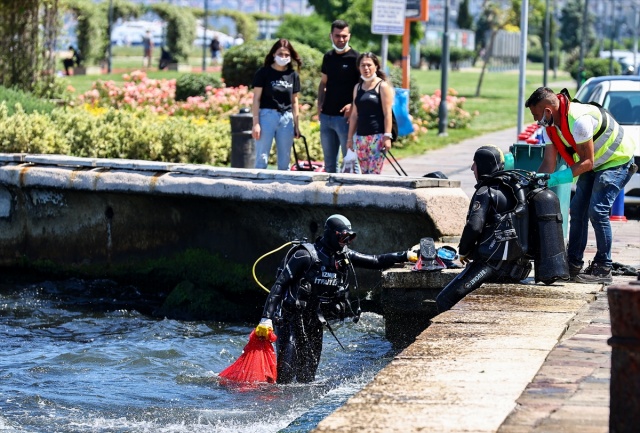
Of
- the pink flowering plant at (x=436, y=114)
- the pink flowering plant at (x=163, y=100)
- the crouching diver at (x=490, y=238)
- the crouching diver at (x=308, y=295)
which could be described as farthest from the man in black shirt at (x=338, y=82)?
the pink flowering plant at (x=436, y=114)

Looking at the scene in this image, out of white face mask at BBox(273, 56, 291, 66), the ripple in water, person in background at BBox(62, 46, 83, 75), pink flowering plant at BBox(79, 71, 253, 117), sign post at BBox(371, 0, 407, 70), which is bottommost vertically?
the ripple in water

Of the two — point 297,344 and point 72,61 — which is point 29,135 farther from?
point 72,61

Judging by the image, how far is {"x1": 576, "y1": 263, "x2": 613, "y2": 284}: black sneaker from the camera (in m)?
9.48

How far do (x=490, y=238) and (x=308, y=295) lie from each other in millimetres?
1364

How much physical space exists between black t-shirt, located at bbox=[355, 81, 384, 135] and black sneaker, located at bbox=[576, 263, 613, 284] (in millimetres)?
3542

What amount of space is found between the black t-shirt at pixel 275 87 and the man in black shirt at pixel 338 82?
0.34 metres

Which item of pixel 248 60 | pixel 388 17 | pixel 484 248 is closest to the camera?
pixel 484 248

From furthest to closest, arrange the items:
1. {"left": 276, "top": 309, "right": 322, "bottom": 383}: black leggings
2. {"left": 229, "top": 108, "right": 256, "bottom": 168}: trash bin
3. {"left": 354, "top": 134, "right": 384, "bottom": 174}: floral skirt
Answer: {"left": 229, "top": 108, "right": 256, "bottom": 168}: trash bin
{"left": 354, "top": 134, "right": 384, "bottom": 174}: floral skirt
{"left": 276, "top": 309, "right": 322, "bottom": 383}: black leggings

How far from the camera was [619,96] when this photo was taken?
53.0 ft

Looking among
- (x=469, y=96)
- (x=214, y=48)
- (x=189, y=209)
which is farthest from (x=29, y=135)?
(x=214, y=48)

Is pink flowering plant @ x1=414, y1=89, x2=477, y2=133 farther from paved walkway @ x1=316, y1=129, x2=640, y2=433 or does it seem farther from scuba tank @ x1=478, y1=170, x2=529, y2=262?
paved walkway @ x1=316, y1=129, x2=640, y2=433

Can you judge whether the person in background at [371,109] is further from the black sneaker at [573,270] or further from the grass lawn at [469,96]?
A: the grass lawn at [469,96]

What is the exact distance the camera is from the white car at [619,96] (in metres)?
15.7

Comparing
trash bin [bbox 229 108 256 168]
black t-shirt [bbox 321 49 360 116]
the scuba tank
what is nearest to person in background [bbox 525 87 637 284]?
the scuba tank
